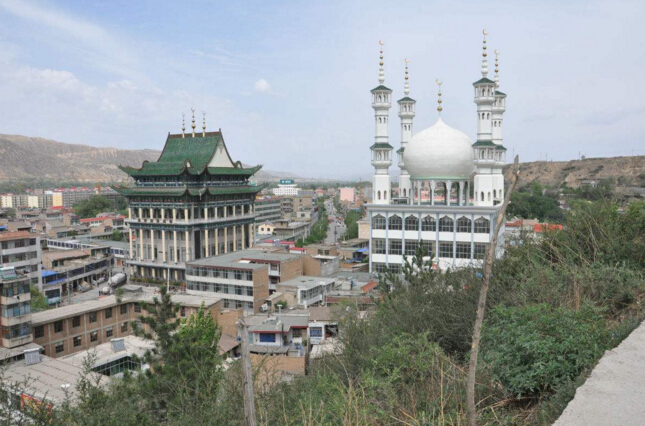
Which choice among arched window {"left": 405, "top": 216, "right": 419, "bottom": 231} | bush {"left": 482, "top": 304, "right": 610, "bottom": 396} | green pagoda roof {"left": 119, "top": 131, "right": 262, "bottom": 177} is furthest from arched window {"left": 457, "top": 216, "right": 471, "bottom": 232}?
bush {"left": 482, "top": 304, "right": 610, "bottom": 396}

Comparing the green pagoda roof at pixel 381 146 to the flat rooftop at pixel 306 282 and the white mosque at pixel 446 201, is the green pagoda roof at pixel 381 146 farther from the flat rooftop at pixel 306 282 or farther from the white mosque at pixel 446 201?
the flat rooftop at pixel 306 282

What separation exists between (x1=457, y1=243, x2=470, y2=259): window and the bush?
71.5 ft

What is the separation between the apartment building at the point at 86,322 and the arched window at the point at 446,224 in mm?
12900

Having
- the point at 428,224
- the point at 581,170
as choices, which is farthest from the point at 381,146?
the point at 581,170

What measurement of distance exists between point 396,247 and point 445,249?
9.09 ft

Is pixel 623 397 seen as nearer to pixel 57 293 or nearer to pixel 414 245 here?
pixel 414 245

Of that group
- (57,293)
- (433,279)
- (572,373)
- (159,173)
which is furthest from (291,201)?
(572,373)

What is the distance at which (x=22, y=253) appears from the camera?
31812 millimetres

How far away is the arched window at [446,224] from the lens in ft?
90.8

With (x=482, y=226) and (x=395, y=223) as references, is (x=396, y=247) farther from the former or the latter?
(x=482, y=226)

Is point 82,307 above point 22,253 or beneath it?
beneath

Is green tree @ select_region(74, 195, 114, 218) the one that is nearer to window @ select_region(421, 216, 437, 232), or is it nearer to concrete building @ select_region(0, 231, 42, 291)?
concrete building @ select_region(0, 231, 42, 291)

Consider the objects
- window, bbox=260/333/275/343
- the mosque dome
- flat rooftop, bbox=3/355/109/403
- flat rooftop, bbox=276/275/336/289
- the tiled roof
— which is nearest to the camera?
flat rooftop, bbox=3/355/109/403

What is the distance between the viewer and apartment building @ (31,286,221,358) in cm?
1878
